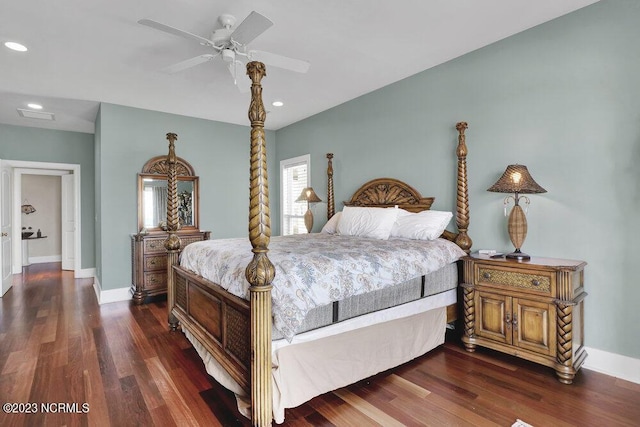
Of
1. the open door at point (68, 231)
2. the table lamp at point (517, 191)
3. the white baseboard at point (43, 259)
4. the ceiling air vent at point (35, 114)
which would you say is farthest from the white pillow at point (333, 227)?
the white baseboard at point (43, 259)

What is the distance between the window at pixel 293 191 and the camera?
5.79 metres

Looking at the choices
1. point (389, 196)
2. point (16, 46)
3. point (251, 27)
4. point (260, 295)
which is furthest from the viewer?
point (389, 196)

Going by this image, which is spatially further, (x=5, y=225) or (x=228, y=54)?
(x=5, y=225)

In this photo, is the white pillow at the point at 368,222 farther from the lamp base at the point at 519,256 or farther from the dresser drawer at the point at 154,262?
the dresser drawer at the point at 154,262

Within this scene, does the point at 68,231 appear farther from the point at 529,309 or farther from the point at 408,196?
the point at 529,309

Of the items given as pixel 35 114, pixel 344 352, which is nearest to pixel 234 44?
pixel 344 352

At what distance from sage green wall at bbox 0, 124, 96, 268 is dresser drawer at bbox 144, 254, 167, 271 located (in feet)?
9.14

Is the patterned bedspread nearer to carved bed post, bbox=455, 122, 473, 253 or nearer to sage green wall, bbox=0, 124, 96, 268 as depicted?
carved bed post, bbox=455, 122, 473, 253

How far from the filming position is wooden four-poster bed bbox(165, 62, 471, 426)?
1803 millimetres

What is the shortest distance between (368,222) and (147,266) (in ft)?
10.4

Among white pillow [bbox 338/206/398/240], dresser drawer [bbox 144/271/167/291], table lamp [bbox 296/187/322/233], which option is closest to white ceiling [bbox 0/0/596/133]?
table lamp [bbox 296/187/322/233]

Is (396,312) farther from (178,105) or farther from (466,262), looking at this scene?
(178,105)

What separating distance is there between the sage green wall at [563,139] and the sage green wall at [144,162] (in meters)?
3.38

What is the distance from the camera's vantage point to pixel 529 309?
8.29 feet
